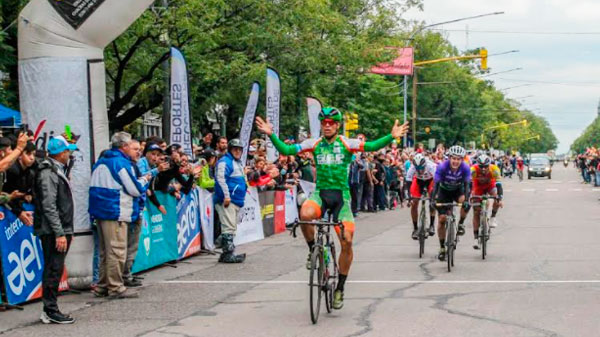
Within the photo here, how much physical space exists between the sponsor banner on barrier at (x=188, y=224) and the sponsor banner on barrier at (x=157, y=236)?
290mm

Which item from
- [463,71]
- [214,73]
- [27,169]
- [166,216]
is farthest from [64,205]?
[463,71]

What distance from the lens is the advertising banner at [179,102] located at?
50.4 ft

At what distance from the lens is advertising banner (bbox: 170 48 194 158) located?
50.4ft

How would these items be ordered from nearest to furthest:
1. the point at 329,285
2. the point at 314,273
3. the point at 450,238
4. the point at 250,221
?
the point at 314,273 < the point at 329,285 < the point at 450,238 < the point at 250,221

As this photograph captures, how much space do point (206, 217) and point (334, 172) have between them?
6.72m

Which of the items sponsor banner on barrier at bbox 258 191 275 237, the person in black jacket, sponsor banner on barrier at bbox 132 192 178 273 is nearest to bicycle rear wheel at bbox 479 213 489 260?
sponsor banner on barrier at bbox 132 192 178 273

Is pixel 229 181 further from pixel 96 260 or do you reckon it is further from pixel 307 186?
pixel 307 186

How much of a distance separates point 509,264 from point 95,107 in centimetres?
628

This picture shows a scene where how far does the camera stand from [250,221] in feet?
59.1

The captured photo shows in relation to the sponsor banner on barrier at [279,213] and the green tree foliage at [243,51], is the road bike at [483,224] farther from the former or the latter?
the green tree foliage at [243,51]

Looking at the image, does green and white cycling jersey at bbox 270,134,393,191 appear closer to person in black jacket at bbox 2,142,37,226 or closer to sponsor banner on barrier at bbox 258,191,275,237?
person in black jacket at bbox 2,142,37,226

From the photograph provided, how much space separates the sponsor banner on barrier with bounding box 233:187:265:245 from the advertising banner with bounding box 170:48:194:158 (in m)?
2.45

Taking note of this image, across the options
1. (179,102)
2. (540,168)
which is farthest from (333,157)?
(540,168)

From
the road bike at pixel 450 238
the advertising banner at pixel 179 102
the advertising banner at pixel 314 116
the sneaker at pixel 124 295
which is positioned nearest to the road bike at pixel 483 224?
the road bike at pixel 450 238
